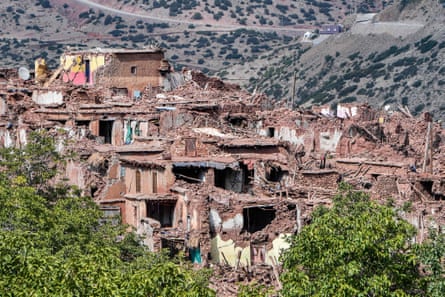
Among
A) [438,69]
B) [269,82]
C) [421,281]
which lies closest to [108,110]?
[421,281]

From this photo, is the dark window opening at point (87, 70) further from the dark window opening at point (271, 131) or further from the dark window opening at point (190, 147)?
the dark window opening at point (190, 147)

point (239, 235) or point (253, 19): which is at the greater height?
point (253, 19)

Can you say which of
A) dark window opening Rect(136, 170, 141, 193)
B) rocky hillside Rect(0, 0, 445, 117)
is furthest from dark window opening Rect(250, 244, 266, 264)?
rocky hillside Rect(0, 0, 445, 117)

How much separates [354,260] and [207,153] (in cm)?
1589

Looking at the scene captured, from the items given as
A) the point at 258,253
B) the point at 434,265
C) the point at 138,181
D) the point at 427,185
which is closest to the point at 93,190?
the point at 138,181

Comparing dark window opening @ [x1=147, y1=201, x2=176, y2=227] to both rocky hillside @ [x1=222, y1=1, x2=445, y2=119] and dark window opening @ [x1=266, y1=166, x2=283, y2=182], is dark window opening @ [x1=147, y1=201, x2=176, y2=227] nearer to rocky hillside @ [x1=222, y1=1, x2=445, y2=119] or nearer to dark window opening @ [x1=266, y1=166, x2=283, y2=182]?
dark window opening @ [x1=266, y1=166, x2=283, y2=182]

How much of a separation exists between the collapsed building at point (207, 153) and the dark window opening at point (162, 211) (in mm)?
28

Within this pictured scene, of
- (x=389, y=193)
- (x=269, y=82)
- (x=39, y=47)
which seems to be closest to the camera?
(x=389, y=193)

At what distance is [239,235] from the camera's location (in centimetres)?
3694

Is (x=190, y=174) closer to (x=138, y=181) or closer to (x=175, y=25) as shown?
(x=138, y=181)

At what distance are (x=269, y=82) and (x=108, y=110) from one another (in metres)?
67.3

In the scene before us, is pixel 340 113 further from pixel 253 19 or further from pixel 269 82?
pixel 253 19

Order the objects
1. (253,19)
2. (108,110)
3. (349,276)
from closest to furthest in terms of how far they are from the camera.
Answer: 1. (349,276)
2. (108,110)
3. (253,19)

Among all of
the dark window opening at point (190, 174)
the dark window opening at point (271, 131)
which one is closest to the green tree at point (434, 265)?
the dark window opening at point (190, 174)
